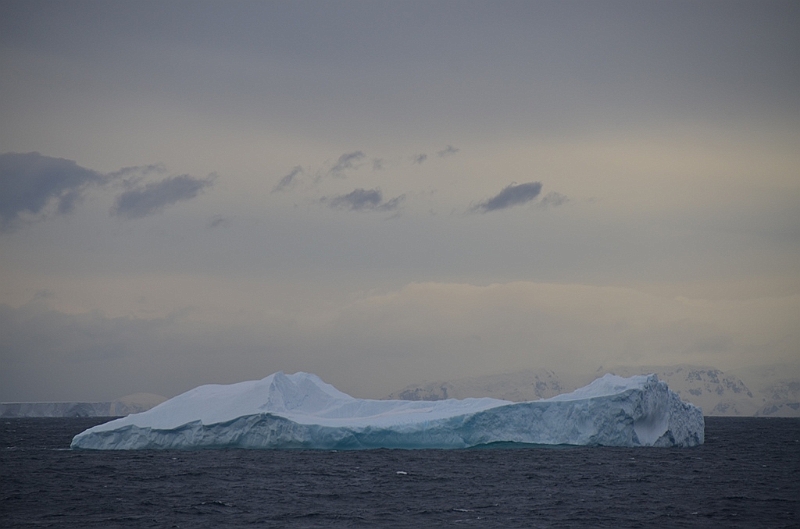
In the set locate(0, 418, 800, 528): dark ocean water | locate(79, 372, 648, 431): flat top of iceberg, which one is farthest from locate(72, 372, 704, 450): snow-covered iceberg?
locate(0, 418, 800, 528): dark ocean water

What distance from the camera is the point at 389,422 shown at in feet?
106

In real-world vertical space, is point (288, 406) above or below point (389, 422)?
above

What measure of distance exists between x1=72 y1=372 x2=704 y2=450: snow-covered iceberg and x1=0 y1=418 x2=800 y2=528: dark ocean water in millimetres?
728

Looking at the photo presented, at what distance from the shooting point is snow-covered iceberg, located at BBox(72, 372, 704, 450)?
32188mm

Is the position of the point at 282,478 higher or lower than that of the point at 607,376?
lower

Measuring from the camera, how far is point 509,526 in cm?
1836

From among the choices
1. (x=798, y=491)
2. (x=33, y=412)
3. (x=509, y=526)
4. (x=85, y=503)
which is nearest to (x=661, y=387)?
(x=798, y=491)

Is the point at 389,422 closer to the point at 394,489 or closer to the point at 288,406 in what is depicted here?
the point at 288,406

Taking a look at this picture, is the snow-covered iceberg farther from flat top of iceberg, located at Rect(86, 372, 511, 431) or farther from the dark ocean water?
the dark ocean water

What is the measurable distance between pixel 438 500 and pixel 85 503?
28.9ft

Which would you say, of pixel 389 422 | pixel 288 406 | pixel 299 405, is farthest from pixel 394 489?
pixel 299 405

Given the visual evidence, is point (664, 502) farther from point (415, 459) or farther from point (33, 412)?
point (33, 412)

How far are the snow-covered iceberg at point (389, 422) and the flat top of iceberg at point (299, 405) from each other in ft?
0.16

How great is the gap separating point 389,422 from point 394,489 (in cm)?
859
